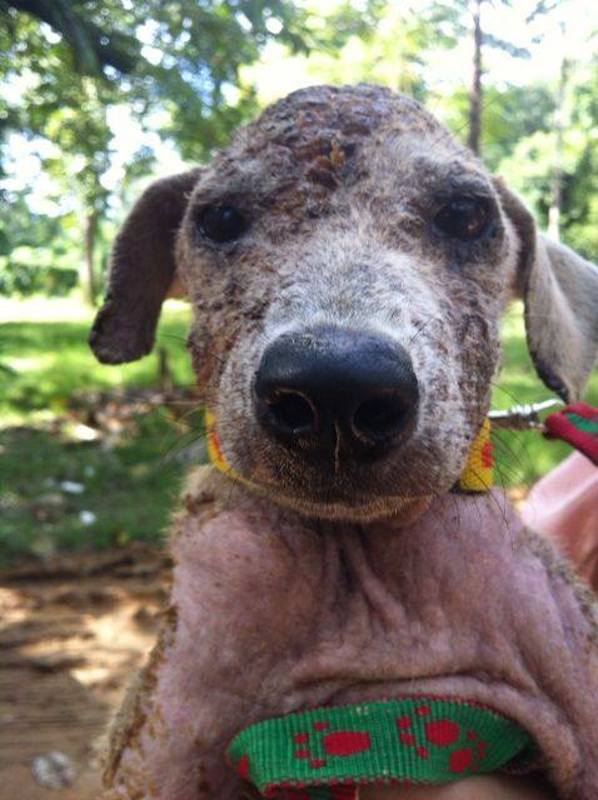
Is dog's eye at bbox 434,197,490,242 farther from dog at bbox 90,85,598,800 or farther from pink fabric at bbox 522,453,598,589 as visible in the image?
pink fabric at bbox 522,453,598,589

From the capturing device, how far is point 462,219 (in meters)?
1.94

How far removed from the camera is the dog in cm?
141

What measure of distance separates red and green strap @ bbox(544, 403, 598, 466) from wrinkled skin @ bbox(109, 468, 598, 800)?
1.60 feet

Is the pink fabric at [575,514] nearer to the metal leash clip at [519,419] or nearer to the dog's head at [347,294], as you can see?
the metal leash clip at [519,419]

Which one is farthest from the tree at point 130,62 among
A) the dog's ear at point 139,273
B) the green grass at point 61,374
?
the green grass at point 61,374

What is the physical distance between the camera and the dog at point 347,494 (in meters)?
1.41

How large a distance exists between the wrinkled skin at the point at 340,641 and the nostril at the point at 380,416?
1.36ft

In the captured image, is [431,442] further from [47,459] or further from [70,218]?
[47,459]

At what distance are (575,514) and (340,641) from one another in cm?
132

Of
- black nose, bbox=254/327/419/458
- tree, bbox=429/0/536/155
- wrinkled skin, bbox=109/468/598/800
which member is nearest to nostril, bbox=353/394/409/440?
black nose, bbox=254/327/419/458

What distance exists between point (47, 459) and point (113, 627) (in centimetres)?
305

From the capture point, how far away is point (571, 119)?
102 ft

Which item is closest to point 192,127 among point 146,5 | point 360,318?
point 146,5

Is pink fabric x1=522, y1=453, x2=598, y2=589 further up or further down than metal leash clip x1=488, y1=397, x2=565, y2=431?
further down
